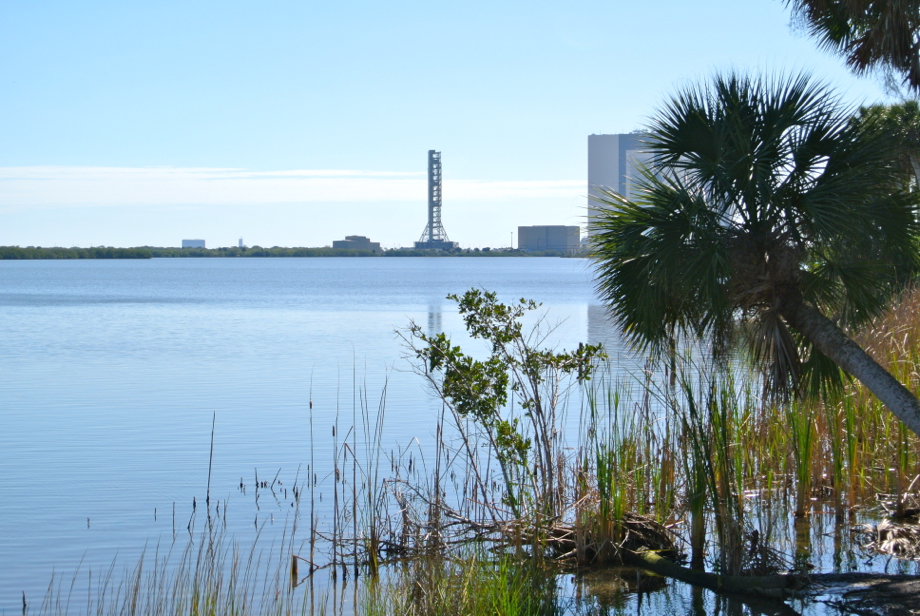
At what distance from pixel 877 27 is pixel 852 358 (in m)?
3.52

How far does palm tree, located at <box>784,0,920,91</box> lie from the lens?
25.1 feet

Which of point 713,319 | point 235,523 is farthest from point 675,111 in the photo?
point 235,523

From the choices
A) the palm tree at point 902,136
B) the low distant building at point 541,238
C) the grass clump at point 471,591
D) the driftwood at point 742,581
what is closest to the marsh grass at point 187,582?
the grass clump at point 471,591

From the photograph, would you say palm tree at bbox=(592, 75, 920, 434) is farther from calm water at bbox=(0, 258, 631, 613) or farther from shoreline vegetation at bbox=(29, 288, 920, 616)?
calm water at bbox=(0, 258, 631, 613)

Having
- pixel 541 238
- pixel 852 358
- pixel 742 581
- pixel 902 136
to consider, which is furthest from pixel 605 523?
pixel 541 238

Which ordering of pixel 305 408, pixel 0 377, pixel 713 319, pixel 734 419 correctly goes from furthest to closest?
pixel 0 377, pixel 305 408, pixel 734 419, pixel 713 319

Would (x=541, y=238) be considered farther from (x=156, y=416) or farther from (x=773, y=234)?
(x=773, y=234)

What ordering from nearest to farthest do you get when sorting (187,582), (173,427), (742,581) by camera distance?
(742,581)
(187,582)
(173,427)

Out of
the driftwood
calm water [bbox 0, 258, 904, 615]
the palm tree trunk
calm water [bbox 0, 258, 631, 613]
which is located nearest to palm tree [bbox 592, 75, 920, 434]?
the palm tree trunk

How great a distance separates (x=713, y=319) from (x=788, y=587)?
1.98 m

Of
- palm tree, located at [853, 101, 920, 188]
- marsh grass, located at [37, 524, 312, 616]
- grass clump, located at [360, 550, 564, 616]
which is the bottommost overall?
marsh grass, located at [37, 524, 312, 616]

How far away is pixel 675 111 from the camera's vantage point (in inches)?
267

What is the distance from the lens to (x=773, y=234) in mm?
6438

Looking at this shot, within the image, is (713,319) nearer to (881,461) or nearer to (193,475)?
(881,461)
